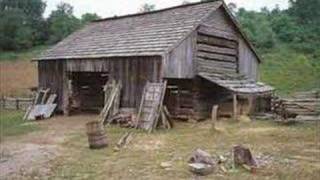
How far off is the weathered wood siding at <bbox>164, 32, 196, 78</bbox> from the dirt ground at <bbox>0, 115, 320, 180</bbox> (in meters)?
2.13

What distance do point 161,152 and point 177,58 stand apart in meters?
7.32

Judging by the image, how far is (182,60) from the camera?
22000 mm

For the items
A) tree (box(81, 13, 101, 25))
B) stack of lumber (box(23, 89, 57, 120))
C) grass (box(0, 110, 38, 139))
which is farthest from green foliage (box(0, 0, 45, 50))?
stack of lumber (box(23, 89, 57, 120))

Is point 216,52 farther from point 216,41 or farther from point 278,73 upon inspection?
point 278,73

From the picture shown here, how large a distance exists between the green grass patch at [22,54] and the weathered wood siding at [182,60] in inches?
1419

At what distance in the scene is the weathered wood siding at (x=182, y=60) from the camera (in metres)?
21.3

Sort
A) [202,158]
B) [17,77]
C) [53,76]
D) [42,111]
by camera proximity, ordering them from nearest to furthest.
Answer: [202,158] < [42,111] < [53,76] < [17,77]

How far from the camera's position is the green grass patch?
2254 inches

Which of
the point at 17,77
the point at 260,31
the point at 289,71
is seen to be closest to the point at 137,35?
the point at 289,71

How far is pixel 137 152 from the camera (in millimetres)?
15172

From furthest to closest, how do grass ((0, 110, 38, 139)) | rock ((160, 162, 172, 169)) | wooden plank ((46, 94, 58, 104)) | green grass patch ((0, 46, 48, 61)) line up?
green grass patch ((0, 46, 48, 61)), wooden plank ((46, 94, 58, 104)), grass ((0, 110, 38, 139)), rock ((160, 162, 172, 169))

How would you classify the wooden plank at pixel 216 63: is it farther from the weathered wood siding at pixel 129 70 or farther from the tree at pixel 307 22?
the tree at pixel 307 22

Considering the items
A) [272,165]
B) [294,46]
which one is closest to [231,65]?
[272,165]

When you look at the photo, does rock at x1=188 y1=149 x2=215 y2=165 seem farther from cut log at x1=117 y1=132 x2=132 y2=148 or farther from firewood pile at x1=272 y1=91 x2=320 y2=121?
firewood pile at x1=272 y1=91 x2=320 y2=121
